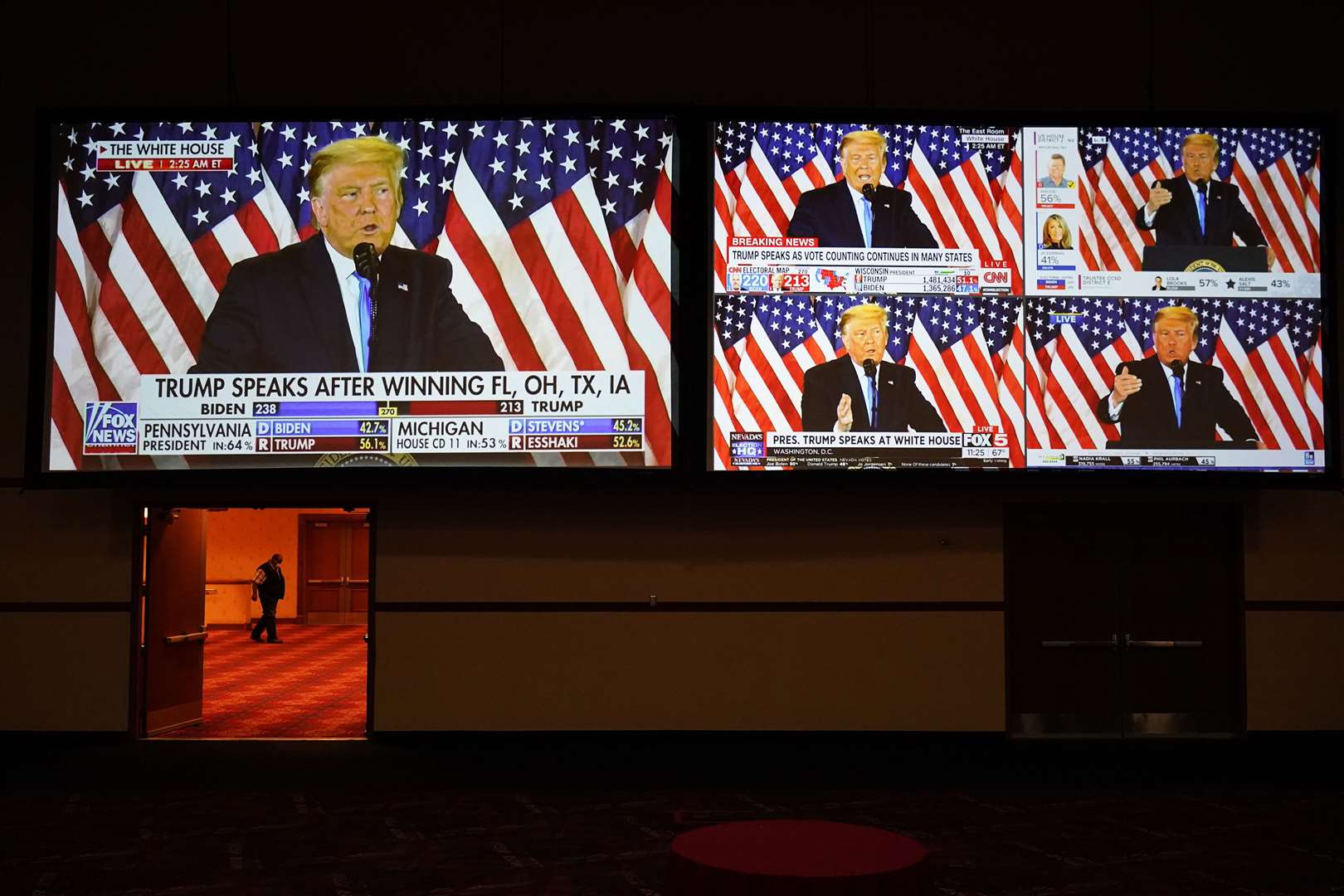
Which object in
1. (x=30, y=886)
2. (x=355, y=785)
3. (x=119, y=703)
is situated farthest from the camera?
(x=119, y=703)

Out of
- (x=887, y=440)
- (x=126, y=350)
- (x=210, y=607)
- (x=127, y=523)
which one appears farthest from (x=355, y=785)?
(x=210, y=607)

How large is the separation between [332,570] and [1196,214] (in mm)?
15558

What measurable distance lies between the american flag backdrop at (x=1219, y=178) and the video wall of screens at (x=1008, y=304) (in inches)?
0.5

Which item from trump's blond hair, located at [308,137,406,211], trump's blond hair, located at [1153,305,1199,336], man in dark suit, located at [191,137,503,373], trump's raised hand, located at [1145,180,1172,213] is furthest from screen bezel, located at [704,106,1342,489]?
trump's blond hair, located at [308,137,406,211]

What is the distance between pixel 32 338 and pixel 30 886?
128 inches

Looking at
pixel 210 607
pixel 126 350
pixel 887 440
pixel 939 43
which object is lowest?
pixel 210 607

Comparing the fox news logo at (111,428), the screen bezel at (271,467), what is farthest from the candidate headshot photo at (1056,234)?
the fox news logo at (111,428)

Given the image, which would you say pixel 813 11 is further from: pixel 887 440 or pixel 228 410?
pixel 228 410

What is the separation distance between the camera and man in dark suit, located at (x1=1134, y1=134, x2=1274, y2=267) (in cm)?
680

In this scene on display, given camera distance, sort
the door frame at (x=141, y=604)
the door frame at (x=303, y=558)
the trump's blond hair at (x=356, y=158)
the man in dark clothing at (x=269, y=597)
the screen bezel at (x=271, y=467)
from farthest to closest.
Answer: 1. the door frame at (x=303, y=558)
2. the man in dark clothing at (x=269, y=597)
3. the door frame at (x=141, y=604)
4. the trump's blond hair at (x=356, y=158)
5. the screen bezel at (x=271, y=467)

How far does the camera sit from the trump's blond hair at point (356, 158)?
680cm

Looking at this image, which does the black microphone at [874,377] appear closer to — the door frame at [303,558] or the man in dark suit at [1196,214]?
the man in dark suit at [1196,214]

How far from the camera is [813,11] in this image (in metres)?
7.58

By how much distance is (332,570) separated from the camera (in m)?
19.4
